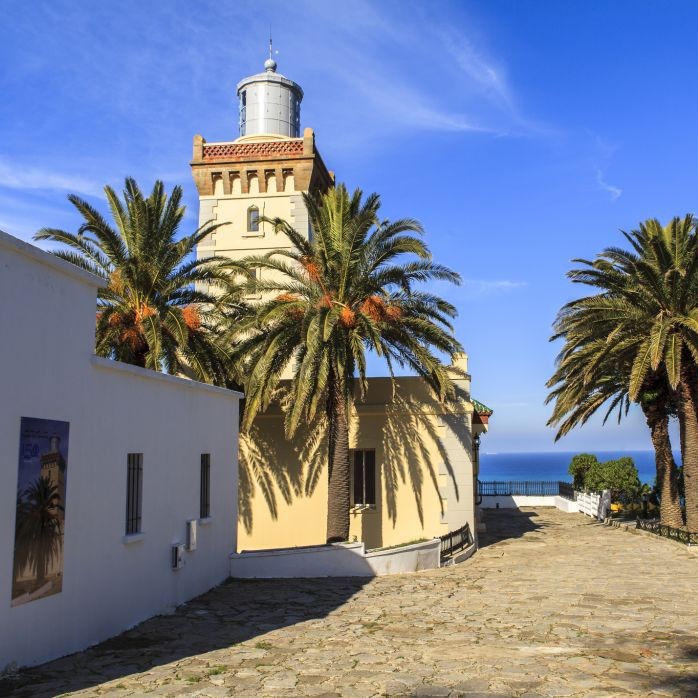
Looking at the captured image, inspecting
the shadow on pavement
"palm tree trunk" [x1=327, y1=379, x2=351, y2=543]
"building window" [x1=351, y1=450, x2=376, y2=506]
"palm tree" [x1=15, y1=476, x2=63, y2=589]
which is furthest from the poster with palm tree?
the shadow on pavement

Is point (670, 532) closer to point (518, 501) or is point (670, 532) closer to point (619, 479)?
point (619, 479)

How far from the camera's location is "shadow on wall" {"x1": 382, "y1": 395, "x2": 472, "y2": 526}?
22.3 m

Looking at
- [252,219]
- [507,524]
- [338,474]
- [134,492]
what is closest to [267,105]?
[252,219]

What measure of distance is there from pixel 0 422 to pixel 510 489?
37.4 m

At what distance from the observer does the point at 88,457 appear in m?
10.4

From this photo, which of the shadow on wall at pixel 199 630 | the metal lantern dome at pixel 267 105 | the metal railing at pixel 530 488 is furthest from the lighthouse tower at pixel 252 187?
the metal railing at pixel 530 488

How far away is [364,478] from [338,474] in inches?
102

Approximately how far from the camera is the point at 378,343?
724 inches

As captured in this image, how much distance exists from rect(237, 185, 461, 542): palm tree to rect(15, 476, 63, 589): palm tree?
9.94m

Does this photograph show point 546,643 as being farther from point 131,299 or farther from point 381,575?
point 131,299

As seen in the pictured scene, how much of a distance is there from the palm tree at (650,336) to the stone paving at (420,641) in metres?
6.10

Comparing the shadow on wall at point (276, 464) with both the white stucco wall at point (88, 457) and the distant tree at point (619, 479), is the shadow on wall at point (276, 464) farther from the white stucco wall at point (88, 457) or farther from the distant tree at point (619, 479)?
the distant tree at point (619, 479)

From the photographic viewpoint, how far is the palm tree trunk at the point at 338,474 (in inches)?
789

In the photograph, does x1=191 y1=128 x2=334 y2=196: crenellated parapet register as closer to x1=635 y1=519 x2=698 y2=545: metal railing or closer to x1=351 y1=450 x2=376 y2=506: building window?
x1=351 y1=450 x2=376 y2=506: building window
